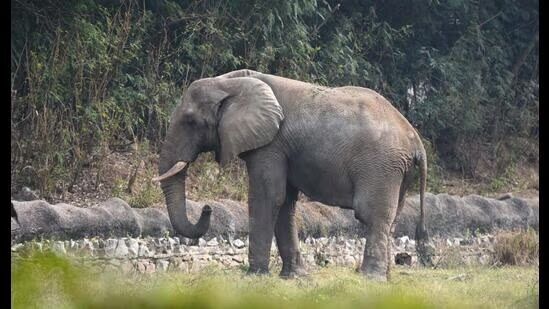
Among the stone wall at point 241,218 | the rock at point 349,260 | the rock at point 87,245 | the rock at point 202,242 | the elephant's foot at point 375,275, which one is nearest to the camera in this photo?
the rock at point 87,245

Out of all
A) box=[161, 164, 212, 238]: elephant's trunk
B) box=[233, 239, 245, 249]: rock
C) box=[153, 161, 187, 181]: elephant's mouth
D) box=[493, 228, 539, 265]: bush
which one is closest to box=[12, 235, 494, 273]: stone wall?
box=[233, 239, 245, 249]: rock

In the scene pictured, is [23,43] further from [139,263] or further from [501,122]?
[501,122]

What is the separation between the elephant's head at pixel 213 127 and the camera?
1188 cm

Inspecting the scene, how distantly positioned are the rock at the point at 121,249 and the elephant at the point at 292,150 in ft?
1.83

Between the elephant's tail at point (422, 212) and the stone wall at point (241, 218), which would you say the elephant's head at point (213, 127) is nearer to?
the stone wall at point (241, 218)

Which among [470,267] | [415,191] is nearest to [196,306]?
[470,267]

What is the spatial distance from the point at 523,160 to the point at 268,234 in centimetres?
1214

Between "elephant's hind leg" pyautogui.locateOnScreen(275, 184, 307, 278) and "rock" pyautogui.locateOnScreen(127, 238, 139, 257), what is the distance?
4.60 ft

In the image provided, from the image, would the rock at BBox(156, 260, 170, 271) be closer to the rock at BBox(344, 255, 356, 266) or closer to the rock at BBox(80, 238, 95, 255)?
the rock at BBox(80, 238, 95, 255)

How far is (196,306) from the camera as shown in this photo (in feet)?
12.4

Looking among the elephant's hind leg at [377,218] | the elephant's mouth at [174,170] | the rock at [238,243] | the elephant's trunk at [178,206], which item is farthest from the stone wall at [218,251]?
the elephant's hind leg at [377,218]

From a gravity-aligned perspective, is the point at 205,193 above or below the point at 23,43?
below
